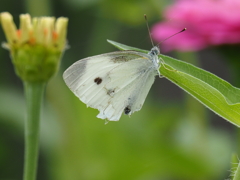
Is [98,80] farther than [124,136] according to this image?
No

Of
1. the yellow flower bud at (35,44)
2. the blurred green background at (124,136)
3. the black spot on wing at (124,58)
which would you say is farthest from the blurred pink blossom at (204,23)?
the yellow flower bud at (35,44)

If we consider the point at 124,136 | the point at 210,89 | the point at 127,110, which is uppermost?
the point at 124,136

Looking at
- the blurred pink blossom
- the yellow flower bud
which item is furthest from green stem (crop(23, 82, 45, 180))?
the blurred pink blossom

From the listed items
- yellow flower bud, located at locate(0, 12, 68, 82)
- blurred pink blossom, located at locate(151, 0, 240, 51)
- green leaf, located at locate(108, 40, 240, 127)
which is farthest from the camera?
blurred pink blossom, located at locate(151, 0, 240, 51)

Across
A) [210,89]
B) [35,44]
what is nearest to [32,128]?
[35,44]

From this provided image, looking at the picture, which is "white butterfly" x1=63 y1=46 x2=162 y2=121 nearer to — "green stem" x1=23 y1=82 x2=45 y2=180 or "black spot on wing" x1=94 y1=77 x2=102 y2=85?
"black spot on wing" x1=94 y1=77 x2=102 y2=85

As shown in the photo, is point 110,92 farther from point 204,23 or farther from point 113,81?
point 204,23
